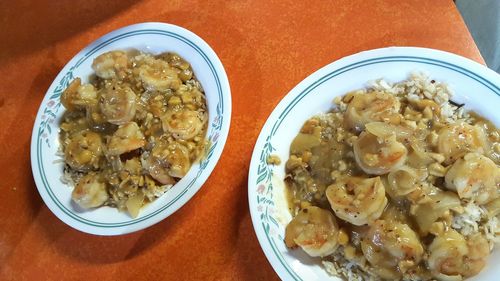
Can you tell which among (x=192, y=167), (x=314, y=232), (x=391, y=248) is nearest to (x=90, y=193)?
(x=192, y=167)

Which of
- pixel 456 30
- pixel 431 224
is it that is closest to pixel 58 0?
pixel 456 30

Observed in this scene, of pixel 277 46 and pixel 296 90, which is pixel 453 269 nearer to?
pixel 296 90

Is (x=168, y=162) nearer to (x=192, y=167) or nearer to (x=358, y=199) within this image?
(x=192, y=167)

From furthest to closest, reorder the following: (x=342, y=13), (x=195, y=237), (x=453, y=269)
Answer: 1. (x=342, y=13)
2. (x=195, y=237)
3. (x=453, y=269)

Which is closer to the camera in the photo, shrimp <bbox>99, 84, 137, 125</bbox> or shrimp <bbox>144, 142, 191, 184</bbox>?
shrimp <bbox>144, 142, 191, 184</bbox>

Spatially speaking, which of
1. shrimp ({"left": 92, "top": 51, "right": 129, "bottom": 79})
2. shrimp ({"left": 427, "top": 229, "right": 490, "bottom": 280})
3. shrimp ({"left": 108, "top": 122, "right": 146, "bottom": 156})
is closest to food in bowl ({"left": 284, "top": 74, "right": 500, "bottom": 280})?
shrimp ({"left": 427, "top": 229, "right": 490, "bottom": 280})

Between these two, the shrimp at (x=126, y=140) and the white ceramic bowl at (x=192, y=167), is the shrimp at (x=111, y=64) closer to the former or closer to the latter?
the white ceramic bowl at (x=192, y=167)

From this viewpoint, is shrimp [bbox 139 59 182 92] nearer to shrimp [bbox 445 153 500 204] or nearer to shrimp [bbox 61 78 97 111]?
shrimp [bbox 61 78 97 111]
